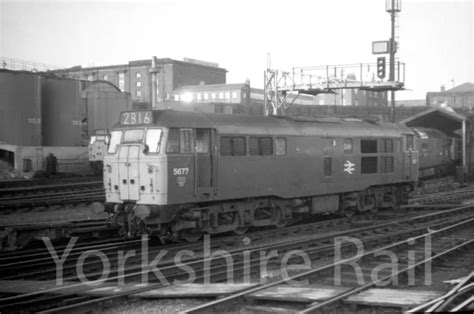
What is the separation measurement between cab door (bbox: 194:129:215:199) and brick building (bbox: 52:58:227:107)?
2526 inches

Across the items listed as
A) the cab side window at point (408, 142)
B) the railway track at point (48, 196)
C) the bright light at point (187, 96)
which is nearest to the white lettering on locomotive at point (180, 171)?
the railway track at point (48, 196)

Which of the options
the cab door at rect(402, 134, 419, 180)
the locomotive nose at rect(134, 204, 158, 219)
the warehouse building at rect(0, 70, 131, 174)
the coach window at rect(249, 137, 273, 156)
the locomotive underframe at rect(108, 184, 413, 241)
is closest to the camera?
the locomotive nose at rect(134, 204, 158, 219)

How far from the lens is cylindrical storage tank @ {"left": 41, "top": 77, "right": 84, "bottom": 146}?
42.2 m

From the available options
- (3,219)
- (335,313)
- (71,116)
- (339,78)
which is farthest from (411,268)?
(71,116)

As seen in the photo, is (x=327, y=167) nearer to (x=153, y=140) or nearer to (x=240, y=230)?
(x=240, y=230)

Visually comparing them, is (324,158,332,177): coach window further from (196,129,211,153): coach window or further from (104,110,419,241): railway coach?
(196,129,211,153): coach window

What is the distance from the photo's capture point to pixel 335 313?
7.96 m

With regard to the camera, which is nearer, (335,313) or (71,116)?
(335,313)

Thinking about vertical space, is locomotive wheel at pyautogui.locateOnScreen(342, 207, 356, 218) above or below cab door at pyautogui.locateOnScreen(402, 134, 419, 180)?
below

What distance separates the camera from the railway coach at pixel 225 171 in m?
13.3

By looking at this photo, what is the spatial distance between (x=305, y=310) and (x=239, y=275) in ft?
10.6

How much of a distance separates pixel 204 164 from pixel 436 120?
112ft

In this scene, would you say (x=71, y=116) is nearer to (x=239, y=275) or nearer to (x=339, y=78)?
(x=339, y=78)

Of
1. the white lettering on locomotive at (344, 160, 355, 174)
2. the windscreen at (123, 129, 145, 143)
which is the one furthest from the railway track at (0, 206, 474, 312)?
the windscreen at (123, 129, 145, 143)
